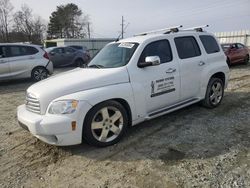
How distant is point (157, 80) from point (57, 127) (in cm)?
193

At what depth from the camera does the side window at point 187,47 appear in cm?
489

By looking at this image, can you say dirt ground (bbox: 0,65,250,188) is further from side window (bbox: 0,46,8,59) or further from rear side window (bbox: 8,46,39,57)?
rear side window (bbox: 8,46,39,57)

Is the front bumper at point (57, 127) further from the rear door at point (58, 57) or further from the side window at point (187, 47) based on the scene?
the rear door at point (58, 57)

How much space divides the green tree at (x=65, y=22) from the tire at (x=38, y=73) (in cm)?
5212

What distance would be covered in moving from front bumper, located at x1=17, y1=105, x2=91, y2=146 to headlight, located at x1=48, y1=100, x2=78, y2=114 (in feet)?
0.20

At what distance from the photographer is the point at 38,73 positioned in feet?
33.8

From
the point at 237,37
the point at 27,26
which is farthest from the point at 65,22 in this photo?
the point at 237,37

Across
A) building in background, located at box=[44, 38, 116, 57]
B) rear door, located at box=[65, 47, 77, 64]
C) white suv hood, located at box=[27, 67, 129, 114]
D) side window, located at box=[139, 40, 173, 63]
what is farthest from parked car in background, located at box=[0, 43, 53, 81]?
building in background, located at box=[44, 38, 116, 57]

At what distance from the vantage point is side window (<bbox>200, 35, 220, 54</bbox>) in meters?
5.48

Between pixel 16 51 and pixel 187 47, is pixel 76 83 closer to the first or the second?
pixel 187 47

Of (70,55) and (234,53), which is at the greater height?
(234,53)

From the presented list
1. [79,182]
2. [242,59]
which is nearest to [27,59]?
[79,182]

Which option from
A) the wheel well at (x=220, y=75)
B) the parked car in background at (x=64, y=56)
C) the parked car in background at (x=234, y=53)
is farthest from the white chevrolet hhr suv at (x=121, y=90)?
the parked car in background at (x=64, y=56)

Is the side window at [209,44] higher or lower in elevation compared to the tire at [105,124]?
higher
